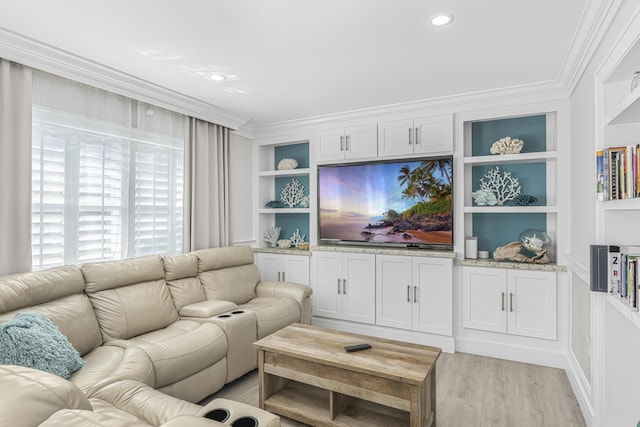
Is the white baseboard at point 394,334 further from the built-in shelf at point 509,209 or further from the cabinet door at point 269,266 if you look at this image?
the built-in shelf at point 509,209

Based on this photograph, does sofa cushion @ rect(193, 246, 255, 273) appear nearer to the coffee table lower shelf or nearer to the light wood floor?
the light wood floor

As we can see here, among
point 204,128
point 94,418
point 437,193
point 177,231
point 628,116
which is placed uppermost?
point 204,128

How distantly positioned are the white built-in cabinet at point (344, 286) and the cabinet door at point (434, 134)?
134 cm

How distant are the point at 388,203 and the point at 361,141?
0.80 meters

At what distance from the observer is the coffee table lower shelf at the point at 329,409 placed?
7.22 ft

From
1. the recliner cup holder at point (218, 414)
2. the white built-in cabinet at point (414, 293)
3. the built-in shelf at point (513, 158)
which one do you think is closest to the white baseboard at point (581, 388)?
the white built-in cabinet at point (414, 293)

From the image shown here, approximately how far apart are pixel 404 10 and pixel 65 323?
2.94 meters

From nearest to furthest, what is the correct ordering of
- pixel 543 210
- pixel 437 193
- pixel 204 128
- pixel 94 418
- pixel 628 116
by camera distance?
pixel 94 418, pixel 628 116, pixel 543 210, pixel 437 193, pixel 204 128

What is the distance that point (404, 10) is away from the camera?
2102mm

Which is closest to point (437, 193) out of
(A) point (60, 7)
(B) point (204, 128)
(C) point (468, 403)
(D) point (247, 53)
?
(C) point (468, 403)

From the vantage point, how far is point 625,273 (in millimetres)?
1755

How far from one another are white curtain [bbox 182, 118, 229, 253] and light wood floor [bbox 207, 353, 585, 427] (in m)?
1.66

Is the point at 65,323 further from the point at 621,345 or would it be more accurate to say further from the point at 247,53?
the point at 621,345

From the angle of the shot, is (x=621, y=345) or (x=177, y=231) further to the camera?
(x=177, y=231)
